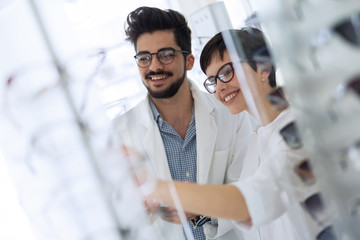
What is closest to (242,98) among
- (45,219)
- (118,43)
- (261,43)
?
(261,43)

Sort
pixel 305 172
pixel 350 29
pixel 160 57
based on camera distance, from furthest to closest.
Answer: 1. pixel 160 57
2. pixel 305 172
3. pixel 350 29

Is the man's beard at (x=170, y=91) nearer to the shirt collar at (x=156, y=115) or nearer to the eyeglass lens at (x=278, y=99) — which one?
the shirt collar at (x=156, y=115)

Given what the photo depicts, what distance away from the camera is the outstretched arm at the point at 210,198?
1.61 ft

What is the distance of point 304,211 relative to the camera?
1.63ft

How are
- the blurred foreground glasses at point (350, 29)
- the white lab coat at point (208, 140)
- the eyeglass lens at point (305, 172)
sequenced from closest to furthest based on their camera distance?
the blurred foreground glasses at point (350, 29), the eyeglass lens at point (305, 172), the white lab coat at point (208, 140)

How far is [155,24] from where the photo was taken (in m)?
0.58

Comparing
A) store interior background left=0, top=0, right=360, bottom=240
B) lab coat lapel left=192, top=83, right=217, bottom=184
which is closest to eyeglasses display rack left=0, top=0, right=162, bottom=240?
store interior background left=0, top=0, right=360, bottom=240

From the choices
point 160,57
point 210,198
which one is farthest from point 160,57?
point 210,198

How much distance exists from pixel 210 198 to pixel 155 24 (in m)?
0.28

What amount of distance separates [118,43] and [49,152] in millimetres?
215

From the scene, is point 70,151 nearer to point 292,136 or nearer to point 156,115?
point 156,115

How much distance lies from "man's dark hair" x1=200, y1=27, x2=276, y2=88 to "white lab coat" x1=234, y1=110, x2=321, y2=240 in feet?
0.26

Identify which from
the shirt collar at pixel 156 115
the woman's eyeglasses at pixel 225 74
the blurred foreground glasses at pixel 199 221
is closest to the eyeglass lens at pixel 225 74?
the woman's eyeglasses at pixel 225 74

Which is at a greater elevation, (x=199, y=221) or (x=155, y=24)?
(x=155, y=24)
